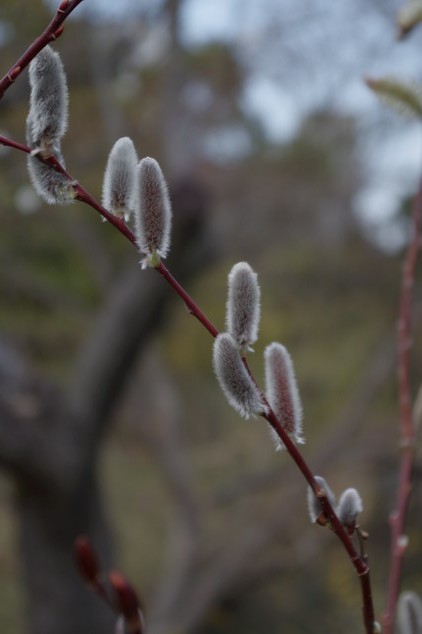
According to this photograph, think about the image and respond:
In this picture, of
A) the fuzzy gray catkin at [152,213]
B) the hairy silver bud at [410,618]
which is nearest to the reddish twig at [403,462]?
the hairy silver bud at [410,618]

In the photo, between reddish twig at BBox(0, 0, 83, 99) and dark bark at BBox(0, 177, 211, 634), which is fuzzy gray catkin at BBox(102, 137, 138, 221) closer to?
reddish twig at BBox(0, 0, 83, 99)

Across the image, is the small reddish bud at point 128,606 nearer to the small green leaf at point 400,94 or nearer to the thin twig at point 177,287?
the thin twig at point 177,287

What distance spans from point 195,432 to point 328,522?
19.6ft

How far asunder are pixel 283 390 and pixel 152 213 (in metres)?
Answer: 0.12

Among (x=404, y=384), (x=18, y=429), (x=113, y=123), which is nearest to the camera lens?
(x=404, y=384)

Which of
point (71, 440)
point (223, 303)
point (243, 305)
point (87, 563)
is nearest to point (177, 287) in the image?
point (243, 305)

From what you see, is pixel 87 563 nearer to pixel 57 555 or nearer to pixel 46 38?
pixel 46 38

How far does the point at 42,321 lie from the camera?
4824 mm

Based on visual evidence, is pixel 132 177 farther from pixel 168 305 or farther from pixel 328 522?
pixel 168 305

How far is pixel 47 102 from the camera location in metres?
0.44

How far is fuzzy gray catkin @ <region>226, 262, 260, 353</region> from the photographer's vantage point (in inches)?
17.8

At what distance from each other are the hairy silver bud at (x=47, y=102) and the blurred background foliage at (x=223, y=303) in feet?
11.1

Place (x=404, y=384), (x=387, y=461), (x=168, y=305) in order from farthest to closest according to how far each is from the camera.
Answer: (x=387, y=461), (x=168, y=305), (x=404, y=384)

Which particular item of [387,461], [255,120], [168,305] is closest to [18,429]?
[168,305]
